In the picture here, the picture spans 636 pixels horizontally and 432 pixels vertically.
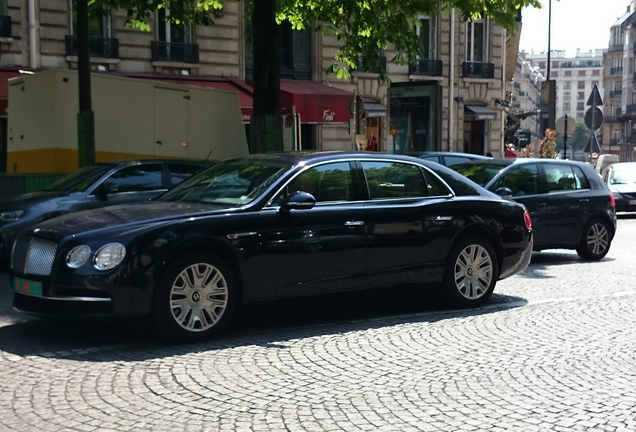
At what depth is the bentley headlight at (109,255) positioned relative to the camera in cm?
661

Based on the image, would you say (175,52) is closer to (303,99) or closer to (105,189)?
(303,99)

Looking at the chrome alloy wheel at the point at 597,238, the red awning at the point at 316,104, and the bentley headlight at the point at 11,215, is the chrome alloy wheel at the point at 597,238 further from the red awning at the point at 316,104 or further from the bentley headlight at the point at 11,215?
the red awning at the point at 316,104

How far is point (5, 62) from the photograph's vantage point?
24.0 m

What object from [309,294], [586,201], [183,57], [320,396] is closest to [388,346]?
[309,294]

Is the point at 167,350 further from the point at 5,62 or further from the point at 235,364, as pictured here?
the point at 5,62

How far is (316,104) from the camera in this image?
26.5m

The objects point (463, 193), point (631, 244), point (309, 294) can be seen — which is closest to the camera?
point (309, 294)

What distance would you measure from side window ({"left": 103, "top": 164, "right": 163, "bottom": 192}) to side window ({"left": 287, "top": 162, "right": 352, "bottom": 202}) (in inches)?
201

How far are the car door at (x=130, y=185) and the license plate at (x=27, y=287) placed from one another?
4.57 metres

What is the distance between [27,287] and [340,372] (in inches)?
103

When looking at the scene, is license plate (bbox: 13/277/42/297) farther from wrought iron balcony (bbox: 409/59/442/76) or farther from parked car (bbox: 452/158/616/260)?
A: wrought iron balcony (bbox: 409/59/442/76)

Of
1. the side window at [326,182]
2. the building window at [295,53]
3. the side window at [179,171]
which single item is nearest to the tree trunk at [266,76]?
the side window at [179,171]

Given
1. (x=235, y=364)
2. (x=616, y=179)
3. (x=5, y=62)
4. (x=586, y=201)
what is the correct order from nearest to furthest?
(x=235, y=364) → (x=586, y=201) → (x=5, y=62) → (x=616, y=179)

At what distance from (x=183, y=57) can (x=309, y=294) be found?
21099 mm
